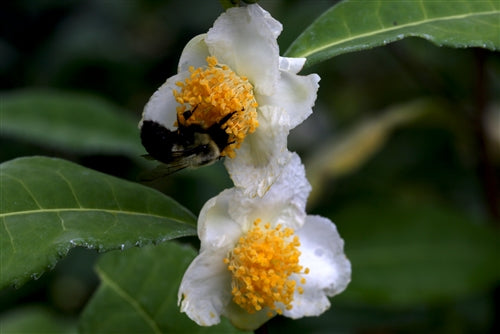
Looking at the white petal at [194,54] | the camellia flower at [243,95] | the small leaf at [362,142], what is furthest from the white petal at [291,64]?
the small leaf at [362,142]

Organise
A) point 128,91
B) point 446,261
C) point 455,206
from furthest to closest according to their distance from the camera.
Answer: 1. point 128,91
2. point 455,206
3. point 446,261

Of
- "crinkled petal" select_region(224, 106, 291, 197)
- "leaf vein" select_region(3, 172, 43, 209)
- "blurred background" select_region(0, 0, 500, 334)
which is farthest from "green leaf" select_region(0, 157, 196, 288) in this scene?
"blurred background" select_region(0, 0, 500, 334)

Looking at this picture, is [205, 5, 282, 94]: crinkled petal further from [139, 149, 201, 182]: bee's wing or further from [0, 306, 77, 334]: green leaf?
[0, 306, 77, 334]: green leaf

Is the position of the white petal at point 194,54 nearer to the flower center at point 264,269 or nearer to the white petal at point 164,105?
the white petal at point 164,105

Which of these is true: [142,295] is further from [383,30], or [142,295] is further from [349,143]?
[349,143]

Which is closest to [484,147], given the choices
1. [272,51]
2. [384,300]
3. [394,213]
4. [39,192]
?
[394,213]

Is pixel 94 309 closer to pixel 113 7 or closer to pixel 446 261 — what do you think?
pixel 446 261
